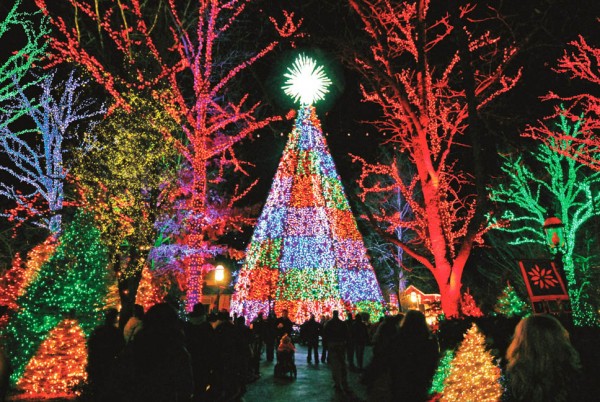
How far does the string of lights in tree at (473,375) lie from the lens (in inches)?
247

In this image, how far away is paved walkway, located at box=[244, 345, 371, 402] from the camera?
9494 mm

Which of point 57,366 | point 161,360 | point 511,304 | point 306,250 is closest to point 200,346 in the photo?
point 161,360

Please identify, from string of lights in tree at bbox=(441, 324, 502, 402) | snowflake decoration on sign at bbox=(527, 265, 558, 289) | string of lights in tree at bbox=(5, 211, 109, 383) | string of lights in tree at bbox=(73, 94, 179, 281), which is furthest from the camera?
string of lights in tree at bbox=(73, 94, 179, 281)

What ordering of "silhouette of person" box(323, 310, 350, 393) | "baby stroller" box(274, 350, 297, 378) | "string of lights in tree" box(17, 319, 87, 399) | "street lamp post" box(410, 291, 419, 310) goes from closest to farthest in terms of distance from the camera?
"string of lights in tree" box(17, 319, 87, 399)
"silhouette of person" box(323, 310, 350, 393)
"baby stroller" box(274, 350, 297, 378)
"street lamp post" box(410, 291, 419, 310)

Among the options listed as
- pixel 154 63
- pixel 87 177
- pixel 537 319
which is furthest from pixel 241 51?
pixel 537 319

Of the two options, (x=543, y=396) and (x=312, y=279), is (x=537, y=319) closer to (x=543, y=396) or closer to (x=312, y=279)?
(x=543, y=396)

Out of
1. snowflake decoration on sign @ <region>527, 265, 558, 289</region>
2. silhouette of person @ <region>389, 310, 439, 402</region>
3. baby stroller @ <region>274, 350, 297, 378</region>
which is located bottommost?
baby stroller @ <region>274, 350, 297, 378</region>

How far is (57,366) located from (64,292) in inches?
70.3

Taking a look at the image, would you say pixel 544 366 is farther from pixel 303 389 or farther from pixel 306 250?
pixel 306 250

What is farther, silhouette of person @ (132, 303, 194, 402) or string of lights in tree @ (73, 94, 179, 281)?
string of lights in tree @ (73, 94, 179, 281)

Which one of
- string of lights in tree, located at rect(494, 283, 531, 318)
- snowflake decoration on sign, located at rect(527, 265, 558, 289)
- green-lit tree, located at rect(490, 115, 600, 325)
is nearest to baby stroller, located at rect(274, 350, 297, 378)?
snowflake decoration on sign, located at rect(527, 265, 558, 289)

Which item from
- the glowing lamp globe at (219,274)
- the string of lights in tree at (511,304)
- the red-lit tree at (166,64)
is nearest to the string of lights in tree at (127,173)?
the red-lit tree at (166,64)

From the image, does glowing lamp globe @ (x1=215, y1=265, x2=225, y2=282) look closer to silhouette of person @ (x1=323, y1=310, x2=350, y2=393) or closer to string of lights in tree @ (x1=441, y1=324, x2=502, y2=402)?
silhouette of person @ (x1=323, y1=310, x2=350, y2=393)

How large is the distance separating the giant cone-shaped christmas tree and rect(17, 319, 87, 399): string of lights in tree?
10.7 m
